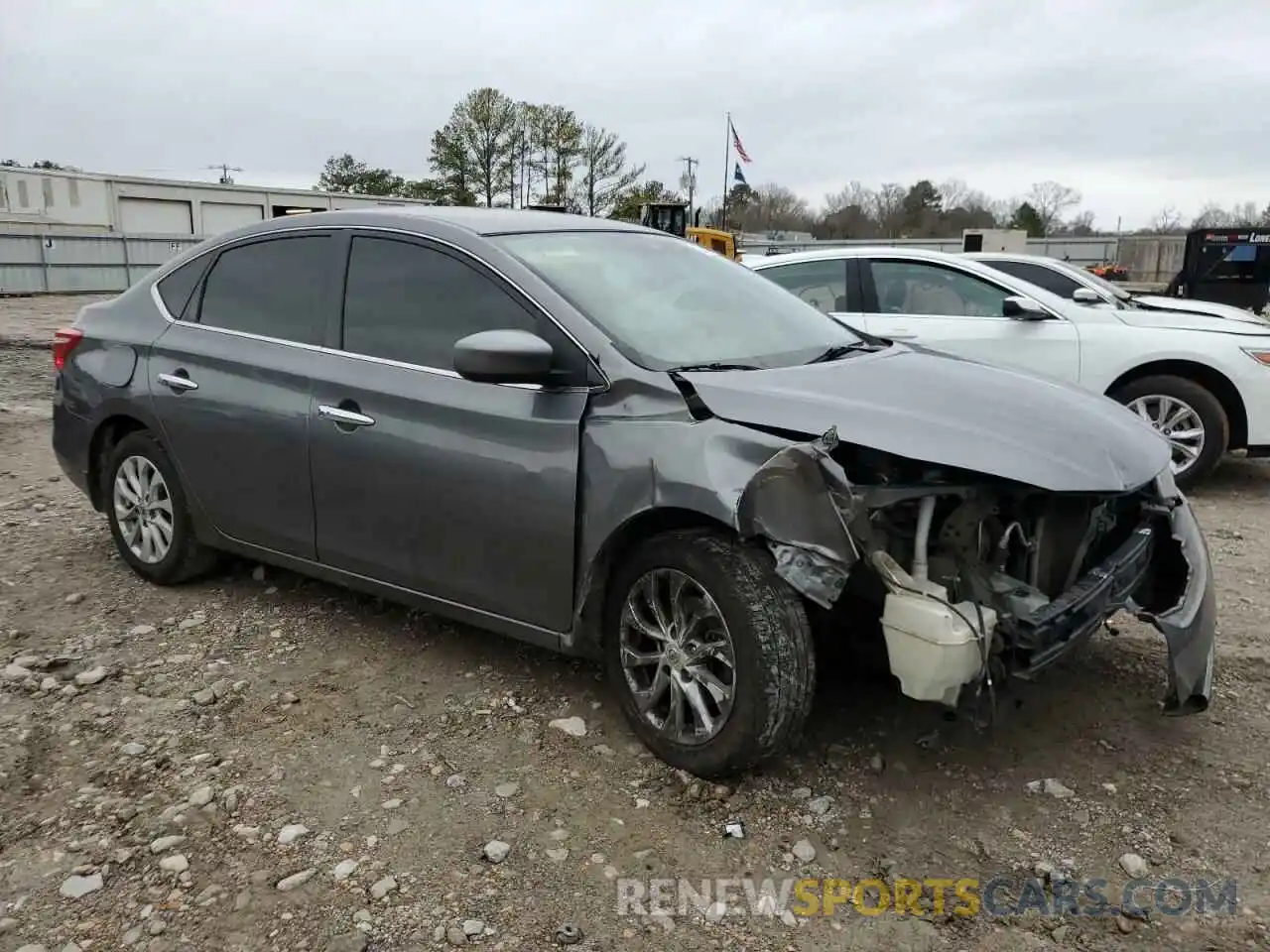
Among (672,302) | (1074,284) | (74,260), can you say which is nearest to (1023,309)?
(1074,284)

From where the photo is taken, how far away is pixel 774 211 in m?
67.9

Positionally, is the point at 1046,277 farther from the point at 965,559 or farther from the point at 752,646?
the point at 752,646

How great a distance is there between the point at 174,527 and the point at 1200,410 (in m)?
5.97

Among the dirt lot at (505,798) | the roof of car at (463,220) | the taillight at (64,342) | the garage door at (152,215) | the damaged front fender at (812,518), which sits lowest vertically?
the dirt lot at (505,798)

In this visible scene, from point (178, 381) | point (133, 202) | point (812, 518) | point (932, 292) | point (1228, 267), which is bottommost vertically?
point (812, 518)

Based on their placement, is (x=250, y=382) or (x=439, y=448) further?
(x=250, y=382)

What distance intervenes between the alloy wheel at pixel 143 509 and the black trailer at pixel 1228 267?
1852 centimetres

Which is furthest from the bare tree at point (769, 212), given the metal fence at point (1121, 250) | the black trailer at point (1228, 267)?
the black trailer at point (1228, 267)

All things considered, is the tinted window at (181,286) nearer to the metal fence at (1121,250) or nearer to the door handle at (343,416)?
the door handle at (343,416)

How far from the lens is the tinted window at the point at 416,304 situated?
346cm

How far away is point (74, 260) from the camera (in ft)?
91.9

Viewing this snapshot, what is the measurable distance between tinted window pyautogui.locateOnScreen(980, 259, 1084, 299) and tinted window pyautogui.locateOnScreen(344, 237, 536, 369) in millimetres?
5514

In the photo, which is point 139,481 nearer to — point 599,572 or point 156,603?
point 156,603

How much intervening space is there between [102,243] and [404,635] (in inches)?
1159
